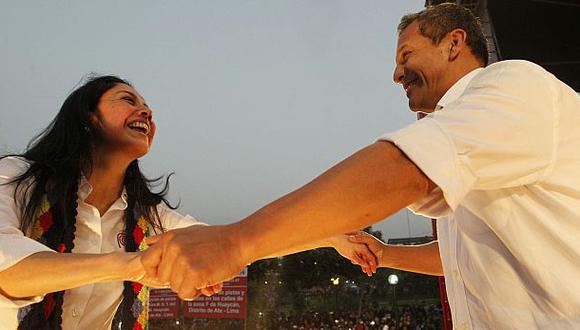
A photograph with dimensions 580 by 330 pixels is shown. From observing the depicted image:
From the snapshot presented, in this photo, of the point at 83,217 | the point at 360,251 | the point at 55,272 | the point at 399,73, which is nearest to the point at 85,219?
the point at 83,217

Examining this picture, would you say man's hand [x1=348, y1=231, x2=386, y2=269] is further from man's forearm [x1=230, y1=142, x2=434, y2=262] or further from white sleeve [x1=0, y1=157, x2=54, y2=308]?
man's forearm [x1=230, y1=142, x2=434, y2=262]

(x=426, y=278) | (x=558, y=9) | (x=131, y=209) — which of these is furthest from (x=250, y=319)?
(x=131, y=209)

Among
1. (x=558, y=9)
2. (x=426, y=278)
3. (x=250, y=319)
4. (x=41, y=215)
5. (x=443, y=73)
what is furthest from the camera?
(x=426, y=278)

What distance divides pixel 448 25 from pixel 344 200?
125cm

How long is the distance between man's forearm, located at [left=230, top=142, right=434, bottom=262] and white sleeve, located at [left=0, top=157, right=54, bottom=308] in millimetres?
1023

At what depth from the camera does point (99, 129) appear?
258cm

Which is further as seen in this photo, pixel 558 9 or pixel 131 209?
pixel 558 9

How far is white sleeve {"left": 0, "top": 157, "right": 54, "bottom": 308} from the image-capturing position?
1679 millimetres

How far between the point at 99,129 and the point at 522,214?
2079 mm

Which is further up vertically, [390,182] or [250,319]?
[250,319]

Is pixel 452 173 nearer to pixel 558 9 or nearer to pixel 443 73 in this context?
pixel 443 73

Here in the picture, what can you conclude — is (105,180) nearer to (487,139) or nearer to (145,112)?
(145,112)

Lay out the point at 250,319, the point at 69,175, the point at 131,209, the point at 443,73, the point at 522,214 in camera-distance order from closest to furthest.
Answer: the point at 522,214 → the point at 443,73 → the point at 69,175 → the point at 131,209 → the point at 250,319

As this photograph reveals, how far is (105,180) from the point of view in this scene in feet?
8.32
